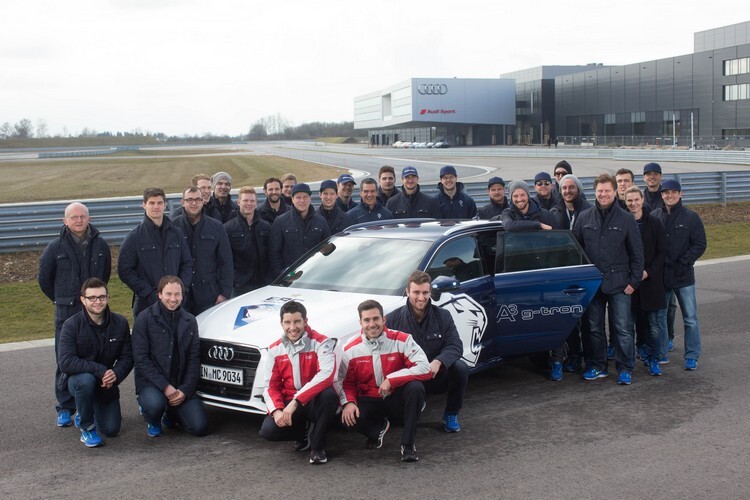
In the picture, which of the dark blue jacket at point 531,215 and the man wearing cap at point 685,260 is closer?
the man wearing cap at point 685,260

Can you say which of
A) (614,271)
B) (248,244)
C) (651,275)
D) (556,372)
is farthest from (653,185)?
(248,244)

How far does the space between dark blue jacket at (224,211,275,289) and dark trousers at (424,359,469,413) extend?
318 centimetres

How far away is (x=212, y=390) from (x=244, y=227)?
272cm

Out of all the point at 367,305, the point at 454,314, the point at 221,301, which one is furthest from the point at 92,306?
the point at 454,314

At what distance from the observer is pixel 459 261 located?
740 cm

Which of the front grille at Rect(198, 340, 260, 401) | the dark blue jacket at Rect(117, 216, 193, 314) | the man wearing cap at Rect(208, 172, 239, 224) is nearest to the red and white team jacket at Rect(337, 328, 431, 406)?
the front grille at Rect(198, 340, 260, 401)

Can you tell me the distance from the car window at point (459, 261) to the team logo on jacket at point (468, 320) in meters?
0.25

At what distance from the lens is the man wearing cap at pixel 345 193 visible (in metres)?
10.4

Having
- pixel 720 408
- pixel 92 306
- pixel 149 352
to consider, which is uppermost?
pixel 92 306

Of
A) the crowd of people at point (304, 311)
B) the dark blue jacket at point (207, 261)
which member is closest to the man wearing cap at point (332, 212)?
the crowd of people at point (304, 311)

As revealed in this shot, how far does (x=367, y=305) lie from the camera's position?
5.87m

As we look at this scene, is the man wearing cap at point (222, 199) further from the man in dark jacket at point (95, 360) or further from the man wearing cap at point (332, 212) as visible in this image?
the man in dark jacket at point (95, 360)

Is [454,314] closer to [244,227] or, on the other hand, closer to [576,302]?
[576,302]

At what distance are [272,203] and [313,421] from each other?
425cm
